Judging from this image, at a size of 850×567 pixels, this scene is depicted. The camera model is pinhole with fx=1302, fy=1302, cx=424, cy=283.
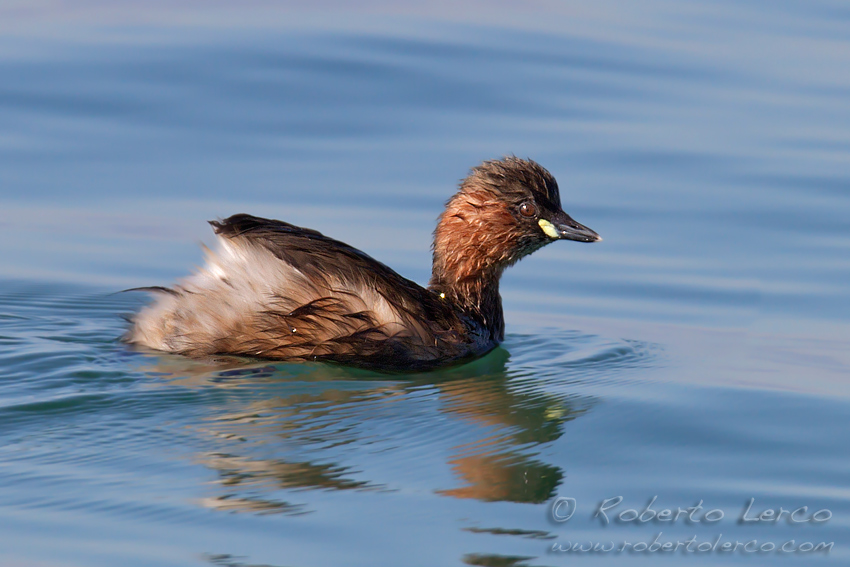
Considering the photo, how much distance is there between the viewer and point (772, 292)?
887 centimetres

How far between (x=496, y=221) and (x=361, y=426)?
2.26 metres

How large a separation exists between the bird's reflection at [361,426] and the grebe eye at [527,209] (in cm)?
101

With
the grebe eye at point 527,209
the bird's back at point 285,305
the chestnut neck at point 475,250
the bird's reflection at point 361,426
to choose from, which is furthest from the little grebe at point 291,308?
Result: the grebe eye at point 527,209

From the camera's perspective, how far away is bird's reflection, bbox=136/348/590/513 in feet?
17.6

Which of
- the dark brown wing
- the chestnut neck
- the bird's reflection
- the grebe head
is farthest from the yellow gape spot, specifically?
the dark brown wing

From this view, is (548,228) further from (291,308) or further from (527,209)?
(291,308)

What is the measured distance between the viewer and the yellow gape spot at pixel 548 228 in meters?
7.98

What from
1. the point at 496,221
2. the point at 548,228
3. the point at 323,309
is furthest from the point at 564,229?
the point at 323,309

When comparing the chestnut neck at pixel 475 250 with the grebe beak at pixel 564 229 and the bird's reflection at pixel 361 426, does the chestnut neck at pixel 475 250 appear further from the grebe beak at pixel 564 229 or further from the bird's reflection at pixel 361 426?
the bird's reflection at pixel 361 426

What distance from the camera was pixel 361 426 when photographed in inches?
239

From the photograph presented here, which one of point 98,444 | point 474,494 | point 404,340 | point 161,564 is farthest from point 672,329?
point 161,564

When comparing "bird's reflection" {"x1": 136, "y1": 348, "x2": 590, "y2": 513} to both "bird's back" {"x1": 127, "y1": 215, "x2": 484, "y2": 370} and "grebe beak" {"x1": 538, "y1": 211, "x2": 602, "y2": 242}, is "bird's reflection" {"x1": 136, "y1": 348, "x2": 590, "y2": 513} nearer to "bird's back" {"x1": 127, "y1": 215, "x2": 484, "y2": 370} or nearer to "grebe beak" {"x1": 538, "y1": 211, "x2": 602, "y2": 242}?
"bird's back" {"x1": 127, "y1": 215, "x2": 484, "y2": 370}

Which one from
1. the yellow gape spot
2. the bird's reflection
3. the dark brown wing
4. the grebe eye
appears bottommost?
the bird's reflection

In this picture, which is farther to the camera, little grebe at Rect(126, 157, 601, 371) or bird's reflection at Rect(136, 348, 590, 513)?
little grebe at Rect(126, 157, 601, 371)
